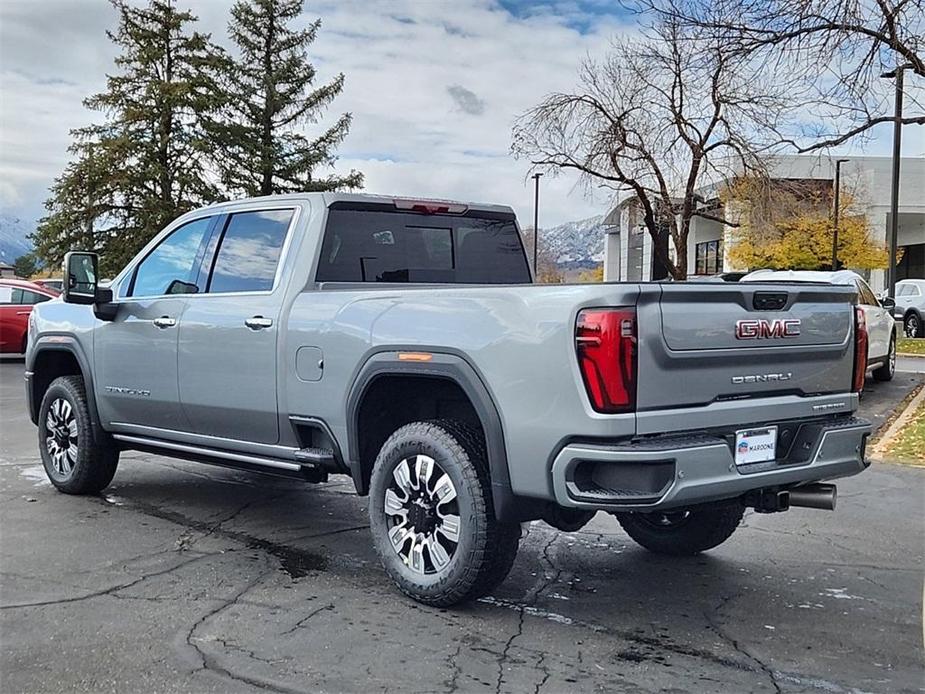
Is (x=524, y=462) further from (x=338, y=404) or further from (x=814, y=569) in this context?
(x=814, y=569)

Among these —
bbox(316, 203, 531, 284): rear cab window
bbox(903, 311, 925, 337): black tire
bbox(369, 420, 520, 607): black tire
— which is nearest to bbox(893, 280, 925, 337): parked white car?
bbox(903, 311, 925, 337): black tire

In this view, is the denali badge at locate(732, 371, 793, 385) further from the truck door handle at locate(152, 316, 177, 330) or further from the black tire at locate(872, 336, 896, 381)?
the black tire at locate(872, 336, 896, 381)

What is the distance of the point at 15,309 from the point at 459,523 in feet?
52.8

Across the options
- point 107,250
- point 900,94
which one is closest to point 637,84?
point 900,94

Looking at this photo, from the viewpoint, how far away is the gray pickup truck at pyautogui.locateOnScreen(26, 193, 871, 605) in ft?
12.3

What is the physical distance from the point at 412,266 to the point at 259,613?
7.47 ft

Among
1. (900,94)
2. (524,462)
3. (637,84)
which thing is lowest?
(524,462)

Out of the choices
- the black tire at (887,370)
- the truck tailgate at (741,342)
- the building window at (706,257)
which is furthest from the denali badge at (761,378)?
the building window at (706,257)

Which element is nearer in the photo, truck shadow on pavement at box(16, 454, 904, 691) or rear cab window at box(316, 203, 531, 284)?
truck shadow on pavement at box(16, 454, 904, 691)

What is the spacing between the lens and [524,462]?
3.91 metres

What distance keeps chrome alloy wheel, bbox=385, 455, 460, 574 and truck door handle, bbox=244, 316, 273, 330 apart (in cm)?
123

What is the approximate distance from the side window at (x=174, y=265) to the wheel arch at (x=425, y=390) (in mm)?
1763

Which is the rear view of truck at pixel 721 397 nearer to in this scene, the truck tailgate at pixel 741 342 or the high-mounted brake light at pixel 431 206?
the truck tailgate at pixel 741 342

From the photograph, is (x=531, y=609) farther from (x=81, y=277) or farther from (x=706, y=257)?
(x=706, y=257)
